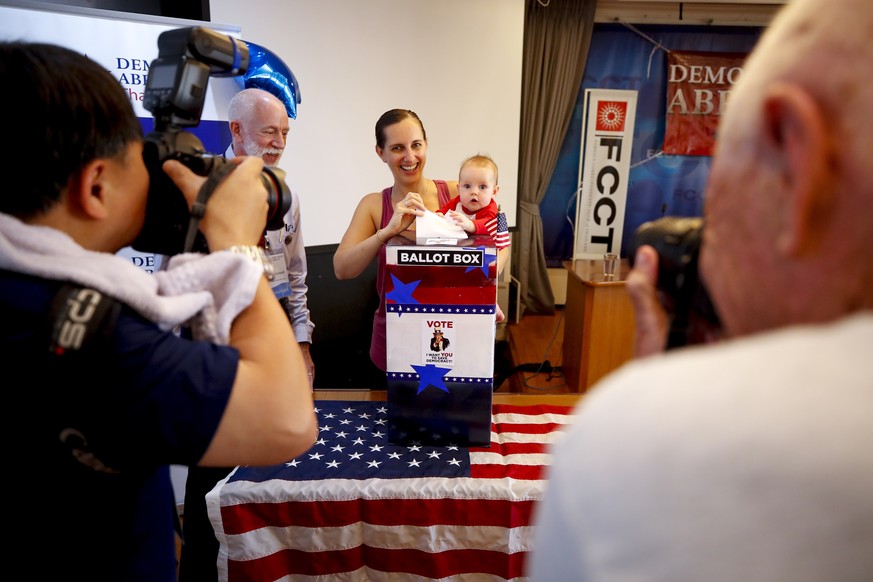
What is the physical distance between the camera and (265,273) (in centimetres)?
74

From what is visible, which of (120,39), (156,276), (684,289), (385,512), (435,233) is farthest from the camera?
(120,39)

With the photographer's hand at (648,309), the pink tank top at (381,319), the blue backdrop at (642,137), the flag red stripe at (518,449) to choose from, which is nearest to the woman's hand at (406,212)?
the pink tank top at (381,319)

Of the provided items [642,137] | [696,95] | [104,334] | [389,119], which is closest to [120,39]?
[389,119]

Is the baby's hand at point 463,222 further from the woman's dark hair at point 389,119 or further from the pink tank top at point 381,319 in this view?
the woman's dark hair at point 389,119

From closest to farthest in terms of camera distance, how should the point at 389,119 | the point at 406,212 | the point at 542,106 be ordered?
the point at 406,212 < the point at 389,119 < the point at 542,106

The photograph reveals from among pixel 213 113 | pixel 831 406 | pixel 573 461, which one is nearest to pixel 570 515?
pixel 573 461

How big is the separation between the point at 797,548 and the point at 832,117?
23cm

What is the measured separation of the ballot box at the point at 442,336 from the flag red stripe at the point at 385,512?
0.20 metres

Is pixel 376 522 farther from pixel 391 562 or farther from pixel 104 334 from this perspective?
pixel 104 334

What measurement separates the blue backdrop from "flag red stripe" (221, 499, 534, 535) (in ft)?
14.1

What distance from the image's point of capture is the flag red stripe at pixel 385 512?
1.24 m

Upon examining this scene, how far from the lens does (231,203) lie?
72 cm

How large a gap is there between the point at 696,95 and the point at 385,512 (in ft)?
16.9

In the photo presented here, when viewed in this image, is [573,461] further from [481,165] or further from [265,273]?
[481,165]
